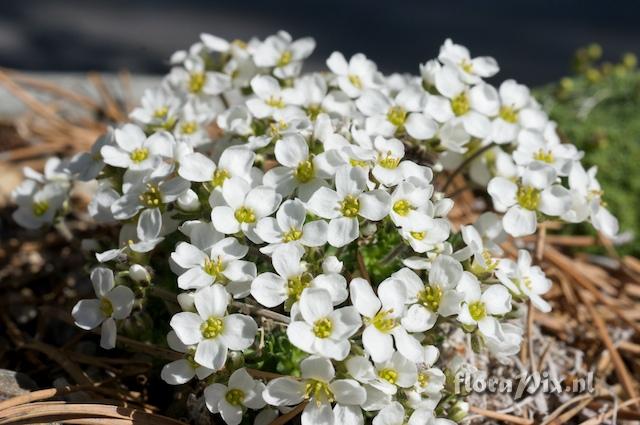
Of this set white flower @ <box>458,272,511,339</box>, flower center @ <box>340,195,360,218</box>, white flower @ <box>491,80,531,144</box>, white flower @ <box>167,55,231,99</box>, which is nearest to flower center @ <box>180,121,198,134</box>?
white flower @ <box>167,55,231,99</box>

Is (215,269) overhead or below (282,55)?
below

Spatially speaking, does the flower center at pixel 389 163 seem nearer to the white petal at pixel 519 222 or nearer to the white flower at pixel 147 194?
the white petal at pixel 519 222

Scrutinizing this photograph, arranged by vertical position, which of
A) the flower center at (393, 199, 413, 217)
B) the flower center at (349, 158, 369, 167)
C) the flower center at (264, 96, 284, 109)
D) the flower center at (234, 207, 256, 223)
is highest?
the flower center at (264, 96, 284, 109)

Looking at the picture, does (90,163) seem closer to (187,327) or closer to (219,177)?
(219,177)

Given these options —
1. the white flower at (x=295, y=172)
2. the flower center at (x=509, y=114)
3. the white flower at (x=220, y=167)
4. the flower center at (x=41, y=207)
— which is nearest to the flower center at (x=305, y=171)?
the white flower at (x=295, y=172)

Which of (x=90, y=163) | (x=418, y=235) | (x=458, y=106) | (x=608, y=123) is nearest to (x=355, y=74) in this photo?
(x=458, y=106)

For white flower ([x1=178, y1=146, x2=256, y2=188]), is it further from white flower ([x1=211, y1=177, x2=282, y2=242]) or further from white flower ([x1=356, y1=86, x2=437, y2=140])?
white flower ([x1=356, y1=86, x2=437, y2=140])

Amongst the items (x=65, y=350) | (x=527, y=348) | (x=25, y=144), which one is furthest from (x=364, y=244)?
(x=25, y=144)
